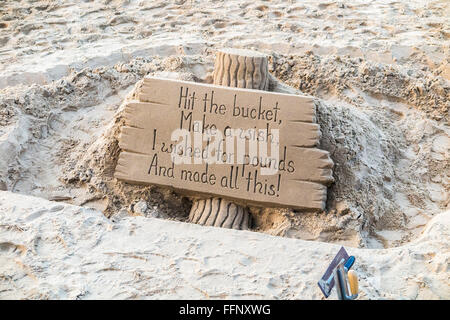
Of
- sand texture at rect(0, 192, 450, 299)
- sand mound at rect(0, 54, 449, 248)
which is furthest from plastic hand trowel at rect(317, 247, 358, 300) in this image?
sand mound at rect(0, 54, 449, 248)

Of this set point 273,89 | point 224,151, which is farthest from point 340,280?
point 273,89

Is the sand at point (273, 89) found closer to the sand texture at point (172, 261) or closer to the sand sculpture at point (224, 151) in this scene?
the sand texture at point (172, 261)

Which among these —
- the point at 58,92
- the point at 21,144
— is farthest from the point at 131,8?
the point at 21,144

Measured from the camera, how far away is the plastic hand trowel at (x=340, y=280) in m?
2.15

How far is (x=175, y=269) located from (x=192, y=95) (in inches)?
47.0

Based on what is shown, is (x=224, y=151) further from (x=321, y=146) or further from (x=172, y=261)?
(x=172, y=261)

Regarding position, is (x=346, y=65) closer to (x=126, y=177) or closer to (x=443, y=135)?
(x=443, y=135)

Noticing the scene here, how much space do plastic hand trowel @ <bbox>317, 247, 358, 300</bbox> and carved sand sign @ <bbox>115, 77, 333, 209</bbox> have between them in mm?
869

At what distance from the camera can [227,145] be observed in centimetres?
323

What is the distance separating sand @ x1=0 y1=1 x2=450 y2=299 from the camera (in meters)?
2.54

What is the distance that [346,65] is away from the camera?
4.20 metres

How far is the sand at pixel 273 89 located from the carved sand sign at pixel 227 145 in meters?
0.14

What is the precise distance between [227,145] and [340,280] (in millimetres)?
1272

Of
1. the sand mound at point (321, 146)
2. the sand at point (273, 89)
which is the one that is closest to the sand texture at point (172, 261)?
the sand at point (273, 89)
